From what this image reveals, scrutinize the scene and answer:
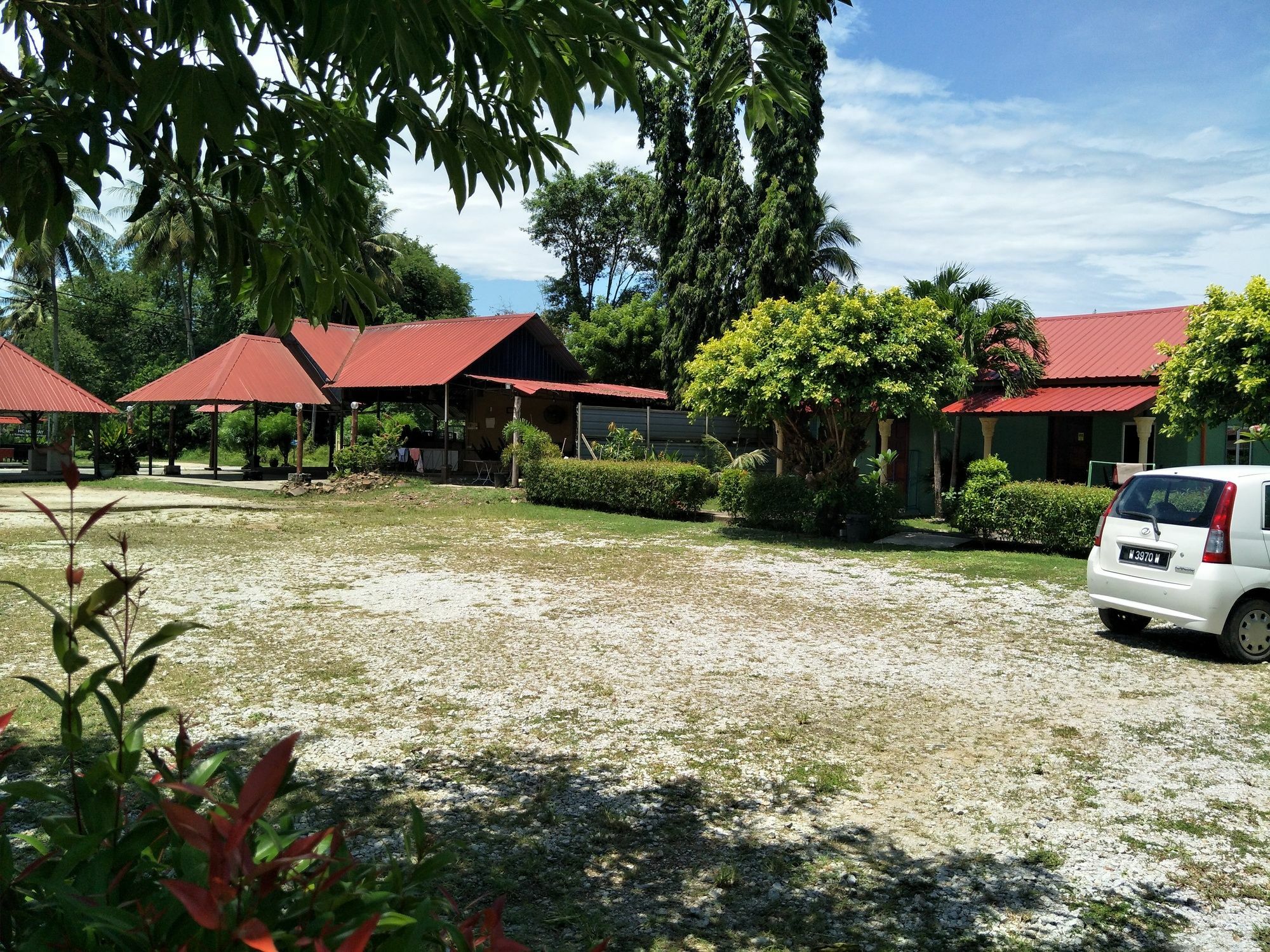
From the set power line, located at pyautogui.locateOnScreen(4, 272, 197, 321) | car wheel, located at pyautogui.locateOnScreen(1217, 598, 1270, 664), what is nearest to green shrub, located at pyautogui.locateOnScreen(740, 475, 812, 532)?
car wheel, located at pyautogui.locateOnScreen(1217, 598, 1270, 664)

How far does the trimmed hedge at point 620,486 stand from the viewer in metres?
20.9

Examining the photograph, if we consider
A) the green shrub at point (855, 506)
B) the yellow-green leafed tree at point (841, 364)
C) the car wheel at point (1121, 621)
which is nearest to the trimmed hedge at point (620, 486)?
the yellow-green leafed tree at point (841, 364)

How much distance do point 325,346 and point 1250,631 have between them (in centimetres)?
3203

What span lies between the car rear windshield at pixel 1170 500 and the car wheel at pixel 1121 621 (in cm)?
111

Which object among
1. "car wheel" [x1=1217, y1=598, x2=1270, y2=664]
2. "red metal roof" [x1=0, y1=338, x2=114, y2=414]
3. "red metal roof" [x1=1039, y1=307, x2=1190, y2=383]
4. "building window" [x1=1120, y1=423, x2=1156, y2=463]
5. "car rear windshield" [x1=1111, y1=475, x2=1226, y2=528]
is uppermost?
"red metal roof" [x1=1039, y1=307, x2=1190, y2=383]

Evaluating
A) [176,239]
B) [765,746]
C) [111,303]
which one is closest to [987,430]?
[765,746]

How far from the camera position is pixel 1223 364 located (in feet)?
52.5

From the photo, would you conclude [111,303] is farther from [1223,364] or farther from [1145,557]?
[1145,557]

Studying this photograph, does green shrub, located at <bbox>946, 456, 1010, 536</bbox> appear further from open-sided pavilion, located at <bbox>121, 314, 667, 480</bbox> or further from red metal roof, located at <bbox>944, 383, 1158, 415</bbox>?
open-sided pavilion, located at <bbox>121, 314, 667, 480</bbox>

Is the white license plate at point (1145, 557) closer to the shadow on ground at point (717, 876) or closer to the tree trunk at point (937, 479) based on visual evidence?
the shadow on ground at point (717, 876)

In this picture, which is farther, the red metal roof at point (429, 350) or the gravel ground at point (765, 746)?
the red metal roof at point (429, 350)

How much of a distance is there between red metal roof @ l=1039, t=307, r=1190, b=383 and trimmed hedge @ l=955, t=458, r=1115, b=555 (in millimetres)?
6778

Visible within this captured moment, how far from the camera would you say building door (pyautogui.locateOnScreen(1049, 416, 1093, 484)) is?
884 inches

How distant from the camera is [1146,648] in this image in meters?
8.72
